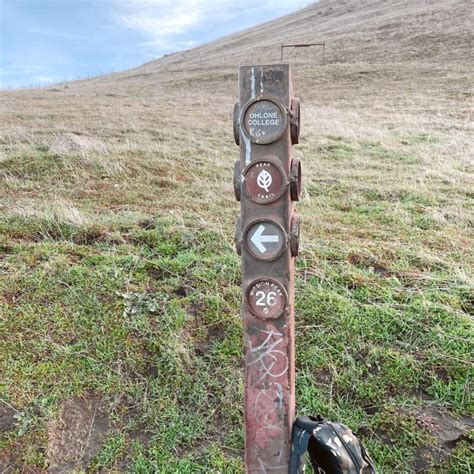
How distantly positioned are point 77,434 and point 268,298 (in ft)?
5.44

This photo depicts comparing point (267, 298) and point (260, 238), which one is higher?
point (260, 238)

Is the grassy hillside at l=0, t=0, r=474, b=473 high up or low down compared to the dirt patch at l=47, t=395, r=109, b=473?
up

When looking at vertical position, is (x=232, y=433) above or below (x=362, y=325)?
below

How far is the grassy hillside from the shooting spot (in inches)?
115

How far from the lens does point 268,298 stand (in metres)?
2.25

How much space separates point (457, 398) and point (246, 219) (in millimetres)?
1843

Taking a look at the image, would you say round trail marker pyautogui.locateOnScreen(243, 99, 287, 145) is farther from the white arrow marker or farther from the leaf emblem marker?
the white arrow marker

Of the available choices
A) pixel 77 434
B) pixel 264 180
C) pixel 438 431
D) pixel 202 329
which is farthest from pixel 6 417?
pixel 438 431

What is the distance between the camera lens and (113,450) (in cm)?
292

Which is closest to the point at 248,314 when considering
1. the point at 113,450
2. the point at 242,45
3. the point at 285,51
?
the point at 113,450

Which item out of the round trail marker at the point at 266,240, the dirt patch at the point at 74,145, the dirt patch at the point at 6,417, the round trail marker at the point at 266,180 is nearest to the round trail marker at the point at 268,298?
the round trail marker at the point at 266,240

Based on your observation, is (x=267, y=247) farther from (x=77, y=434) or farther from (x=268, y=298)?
(x=77, y=434)

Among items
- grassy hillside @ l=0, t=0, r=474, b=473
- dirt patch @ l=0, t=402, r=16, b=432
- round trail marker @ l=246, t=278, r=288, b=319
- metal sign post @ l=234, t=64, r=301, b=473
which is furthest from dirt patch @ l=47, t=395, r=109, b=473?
round trail marker @ l=246, t=278, r=288, b=319

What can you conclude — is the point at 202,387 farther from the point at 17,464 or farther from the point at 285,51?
the point at 285,51
